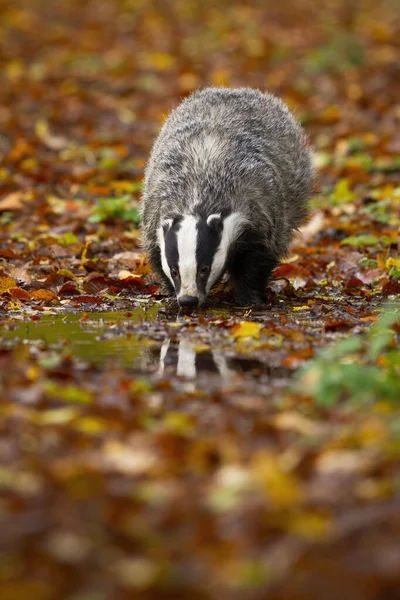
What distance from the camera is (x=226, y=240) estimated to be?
659cm

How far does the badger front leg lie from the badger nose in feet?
2.50

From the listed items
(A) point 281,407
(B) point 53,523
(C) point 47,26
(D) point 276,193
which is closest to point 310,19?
(C) point 47,26

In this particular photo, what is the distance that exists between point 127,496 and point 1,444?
0.61 metres

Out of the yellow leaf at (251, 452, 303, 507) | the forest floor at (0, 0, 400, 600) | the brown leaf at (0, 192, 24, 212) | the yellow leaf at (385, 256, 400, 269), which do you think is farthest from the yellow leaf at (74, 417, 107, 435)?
the brown leaf at (0, 192, 24, 212)

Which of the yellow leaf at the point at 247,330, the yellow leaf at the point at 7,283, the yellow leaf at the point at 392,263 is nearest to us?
the yellow leaf at the point at 247,330

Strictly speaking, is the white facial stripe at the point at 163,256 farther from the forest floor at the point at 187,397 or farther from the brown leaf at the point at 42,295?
the brown leaf at the point at 42,295

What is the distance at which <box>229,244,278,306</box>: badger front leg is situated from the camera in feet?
22.9

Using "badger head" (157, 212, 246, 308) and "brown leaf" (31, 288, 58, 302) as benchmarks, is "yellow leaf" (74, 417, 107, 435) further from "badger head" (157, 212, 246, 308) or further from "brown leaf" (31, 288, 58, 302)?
"brown leaf" (31, 288, 58, 302)

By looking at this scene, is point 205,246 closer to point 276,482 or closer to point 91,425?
point 91,425

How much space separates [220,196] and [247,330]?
4.86 feet

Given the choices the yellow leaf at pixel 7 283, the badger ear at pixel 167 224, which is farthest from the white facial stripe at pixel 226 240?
the yellow leaf at pixel 7 283

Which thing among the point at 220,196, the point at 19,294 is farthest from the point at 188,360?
the point at 19,294

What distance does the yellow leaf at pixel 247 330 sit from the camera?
556cm

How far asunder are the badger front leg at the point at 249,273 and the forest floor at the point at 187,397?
5.0 inches
